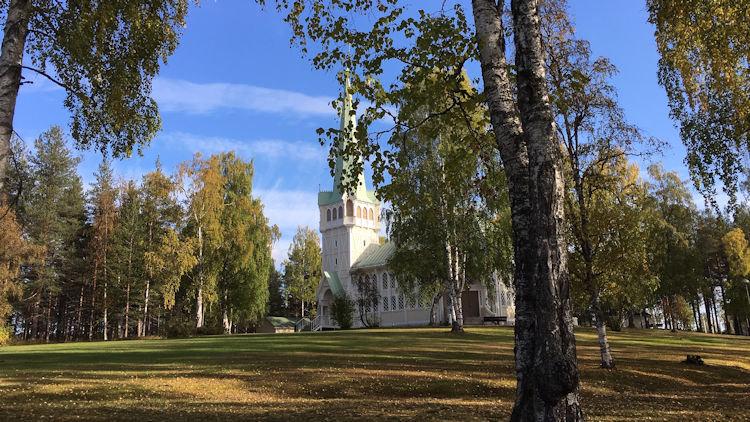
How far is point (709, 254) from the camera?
143ft

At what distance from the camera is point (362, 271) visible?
50.5 metres

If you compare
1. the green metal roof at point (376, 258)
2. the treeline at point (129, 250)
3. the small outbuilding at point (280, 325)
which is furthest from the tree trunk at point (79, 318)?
the green metal roof at point (376, 258)

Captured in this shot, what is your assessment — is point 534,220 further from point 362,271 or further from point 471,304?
point 362,271

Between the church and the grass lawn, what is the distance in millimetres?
24543

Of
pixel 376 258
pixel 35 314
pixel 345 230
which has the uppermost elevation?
pixel 345 230

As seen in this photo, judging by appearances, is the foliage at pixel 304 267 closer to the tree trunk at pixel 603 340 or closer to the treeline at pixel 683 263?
the treeline at pixel 683 263

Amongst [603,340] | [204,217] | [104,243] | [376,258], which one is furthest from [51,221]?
[603,340]

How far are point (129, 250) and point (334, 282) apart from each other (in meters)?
20.0

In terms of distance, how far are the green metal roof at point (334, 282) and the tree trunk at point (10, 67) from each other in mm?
42663

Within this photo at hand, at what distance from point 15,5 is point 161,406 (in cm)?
726

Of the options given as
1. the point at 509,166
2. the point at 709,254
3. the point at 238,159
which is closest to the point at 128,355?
A: the point at 509,166

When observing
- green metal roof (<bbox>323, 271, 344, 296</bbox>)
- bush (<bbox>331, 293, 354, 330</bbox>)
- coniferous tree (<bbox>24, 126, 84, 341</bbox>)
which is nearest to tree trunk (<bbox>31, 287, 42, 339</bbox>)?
coniferous tree (<bbox>24, 126, 84, 341</bbox>)

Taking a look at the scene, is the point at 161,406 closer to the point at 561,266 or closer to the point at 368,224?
the point at 561,266

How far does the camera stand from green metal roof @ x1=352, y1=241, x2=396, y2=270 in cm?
4912
